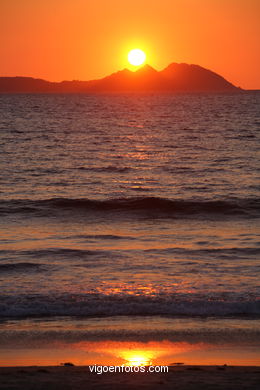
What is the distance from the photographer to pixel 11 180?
31.8m

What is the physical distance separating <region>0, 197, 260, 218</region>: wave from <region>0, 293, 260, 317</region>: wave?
1110cm

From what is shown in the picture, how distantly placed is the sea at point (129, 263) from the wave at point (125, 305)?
0.02 metres

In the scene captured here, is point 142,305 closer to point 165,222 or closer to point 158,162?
point 165,222

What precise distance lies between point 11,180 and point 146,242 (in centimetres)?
1540

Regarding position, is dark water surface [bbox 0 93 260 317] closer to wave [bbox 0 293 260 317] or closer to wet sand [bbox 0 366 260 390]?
wave [bbox 0 293 260 317]

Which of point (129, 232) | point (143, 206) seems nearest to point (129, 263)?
point (129, 232)

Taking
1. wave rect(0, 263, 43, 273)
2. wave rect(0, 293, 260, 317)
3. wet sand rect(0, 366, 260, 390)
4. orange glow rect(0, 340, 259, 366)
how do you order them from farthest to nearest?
wave rect(0, 263, 43, 273) → wave rect(0, 293, 260, 317) → orange glow rect(0, 340, 259, 366) → wet sand rect(0, 366, 260, 390)

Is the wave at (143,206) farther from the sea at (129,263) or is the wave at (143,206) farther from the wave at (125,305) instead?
the wave at (125,305)

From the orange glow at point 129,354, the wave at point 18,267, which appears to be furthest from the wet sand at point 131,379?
the wave at point 18,267

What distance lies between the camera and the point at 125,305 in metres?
11.9

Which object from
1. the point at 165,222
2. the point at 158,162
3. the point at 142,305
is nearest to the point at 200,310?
the point at 142,305

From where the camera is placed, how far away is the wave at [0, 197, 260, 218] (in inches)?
938

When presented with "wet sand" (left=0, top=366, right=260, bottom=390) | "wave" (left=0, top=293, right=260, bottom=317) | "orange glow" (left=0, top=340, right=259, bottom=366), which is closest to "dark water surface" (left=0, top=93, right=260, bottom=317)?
"wave" (left=0, top=293, right=260, bottom=317)

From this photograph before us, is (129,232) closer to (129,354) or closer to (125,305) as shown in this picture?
(125,305)
